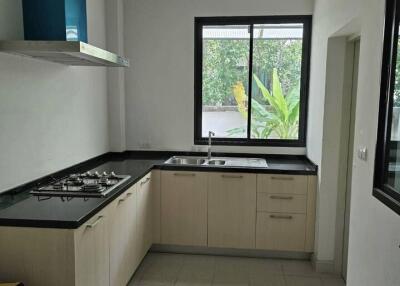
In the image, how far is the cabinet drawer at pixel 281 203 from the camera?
344 centimetres

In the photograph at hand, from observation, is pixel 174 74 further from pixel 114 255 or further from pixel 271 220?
pixel 114 255

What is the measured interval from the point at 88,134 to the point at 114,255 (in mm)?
1414

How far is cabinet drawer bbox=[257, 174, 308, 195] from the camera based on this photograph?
3.41 m

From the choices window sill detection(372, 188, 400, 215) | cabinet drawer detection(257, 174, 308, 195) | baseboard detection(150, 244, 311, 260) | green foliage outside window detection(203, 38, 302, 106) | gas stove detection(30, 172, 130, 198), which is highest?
green foliage outside window detection(203, 38, 302, 106)

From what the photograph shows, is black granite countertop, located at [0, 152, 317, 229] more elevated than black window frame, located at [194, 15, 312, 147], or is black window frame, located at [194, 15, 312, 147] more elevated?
black window frame, located at [194, 15, 312, 147]

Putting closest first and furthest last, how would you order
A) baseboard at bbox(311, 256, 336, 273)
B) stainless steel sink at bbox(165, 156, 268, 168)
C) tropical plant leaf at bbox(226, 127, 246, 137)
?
baseboard at bbox(311, 256, 336, 273) < stainless steel sink at bbox(165, 156, 268, 168) < tropical plant leaf at bbox(226, 127, 246, 137)

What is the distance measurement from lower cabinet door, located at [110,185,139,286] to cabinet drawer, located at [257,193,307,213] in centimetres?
123

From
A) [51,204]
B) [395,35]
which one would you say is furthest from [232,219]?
[395,35]

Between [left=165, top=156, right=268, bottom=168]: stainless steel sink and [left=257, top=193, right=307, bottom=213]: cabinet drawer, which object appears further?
[left=165, top=156, right=268, bottom=168]: stainless steel sink

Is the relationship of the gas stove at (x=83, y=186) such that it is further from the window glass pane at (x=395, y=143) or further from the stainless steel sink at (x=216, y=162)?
the window glass pane at (x=395, y=143)

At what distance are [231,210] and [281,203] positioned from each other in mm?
484

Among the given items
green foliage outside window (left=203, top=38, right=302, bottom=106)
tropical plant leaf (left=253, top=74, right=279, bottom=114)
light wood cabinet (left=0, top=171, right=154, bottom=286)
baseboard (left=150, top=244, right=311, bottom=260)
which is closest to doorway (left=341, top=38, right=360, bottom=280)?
baseboard (left=150, top=244, right=311, bottom=260)

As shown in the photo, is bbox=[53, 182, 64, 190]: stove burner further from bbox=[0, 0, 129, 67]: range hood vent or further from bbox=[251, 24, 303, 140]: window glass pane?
bbox=[251, 24, 303, 140]: window glass pane

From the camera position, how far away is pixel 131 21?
13.3 feet
